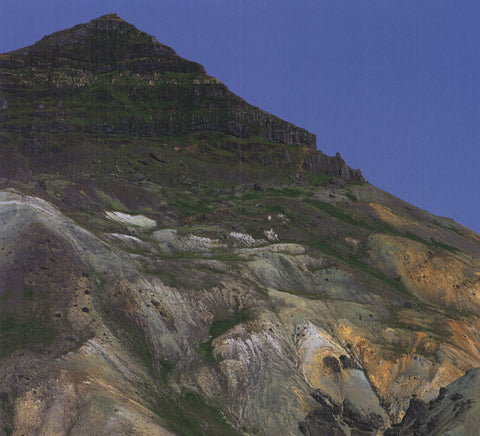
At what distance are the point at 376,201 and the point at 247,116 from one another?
43.2m

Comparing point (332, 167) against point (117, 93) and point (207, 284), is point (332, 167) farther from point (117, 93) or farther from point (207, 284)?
point (207, 284)

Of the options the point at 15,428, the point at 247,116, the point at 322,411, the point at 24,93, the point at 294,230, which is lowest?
the point at 15,428

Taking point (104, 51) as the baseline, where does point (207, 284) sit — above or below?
below

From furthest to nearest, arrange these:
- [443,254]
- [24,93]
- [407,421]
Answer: [24,93] < [443,254] < [407,421]

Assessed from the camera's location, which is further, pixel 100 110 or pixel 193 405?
pixel 100 110

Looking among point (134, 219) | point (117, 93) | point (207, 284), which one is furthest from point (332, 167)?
point (207, 284)

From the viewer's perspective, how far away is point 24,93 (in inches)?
6678

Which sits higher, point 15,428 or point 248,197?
point 248,197

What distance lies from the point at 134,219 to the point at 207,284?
38436 mm

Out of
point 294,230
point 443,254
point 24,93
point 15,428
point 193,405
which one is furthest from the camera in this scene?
point 24,93

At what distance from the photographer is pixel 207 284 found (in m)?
85.8

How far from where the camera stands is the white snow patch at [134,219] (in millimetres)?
Result: 115375

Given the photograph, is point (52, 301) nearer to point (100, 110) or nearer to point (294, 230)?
point (294, 230)

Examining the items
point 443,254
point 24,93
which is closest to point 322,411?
point 443,254
